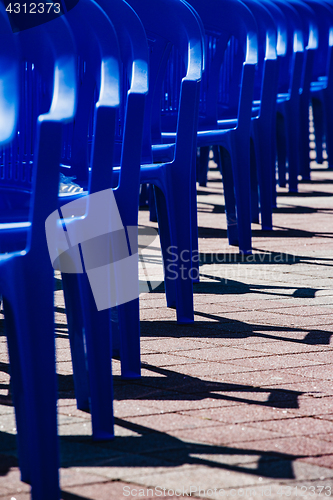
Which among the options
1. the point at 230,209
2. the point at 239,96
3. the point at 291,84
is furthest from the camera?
the point at 291,84

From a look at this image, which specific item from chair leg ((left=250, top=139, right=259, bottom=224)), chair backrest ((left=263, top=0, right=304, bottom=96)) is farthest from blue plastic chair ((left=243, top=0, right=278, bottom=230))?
chair backrest ((left=263, top=0, right=304, bottom=96))

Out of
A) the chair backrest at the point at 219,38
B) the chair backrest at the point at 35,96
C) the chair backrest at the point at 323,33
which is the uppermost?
the chair backrest at the point at 323,33

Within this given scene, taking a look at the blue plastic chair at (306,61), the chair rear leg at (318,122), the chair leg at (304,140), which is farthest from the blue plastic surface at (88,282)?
the chair rear leg at (318,122)

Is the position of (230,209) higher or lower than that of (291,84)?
lower

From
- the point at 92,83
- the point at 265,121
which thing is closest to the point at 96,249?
the point at 92,83

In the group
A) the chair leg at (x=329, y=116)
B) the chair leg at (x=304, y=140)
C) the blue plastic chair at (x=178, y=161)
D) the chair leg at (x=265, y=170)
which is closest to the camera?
the blue plastic chair at (x=178, y=161)

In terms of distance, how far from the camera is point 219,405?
97.7 inches

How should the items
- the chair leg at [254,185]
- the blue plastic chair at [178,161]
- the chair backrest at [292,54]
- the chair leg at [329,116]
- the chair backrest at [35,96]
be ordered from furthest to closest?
the chair leg at [329,116], the chair backrest at [292,54], the chair leg at [254,185], the blue plastic chair at [178,161], the chair backrest at [35,96]

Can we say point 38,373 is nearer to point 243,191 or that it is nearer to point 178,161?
point 178,161

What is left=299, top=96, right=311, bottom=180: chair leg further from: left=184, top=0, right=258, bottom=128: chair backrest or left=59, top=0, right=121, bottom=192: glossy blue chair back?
left=59, top=0, right=121, bottom=192: glossy blue chair back

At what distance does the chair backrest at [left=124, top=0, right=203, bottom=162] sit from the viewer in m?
3.40

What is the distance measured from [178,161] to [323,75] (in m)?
6.01

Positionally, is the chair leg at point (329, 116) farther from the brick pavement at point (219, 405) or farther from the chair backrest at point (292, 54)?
→ the brick pavement at point (219, 405)

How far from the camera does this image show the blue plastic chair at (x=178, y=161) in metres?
3.35
